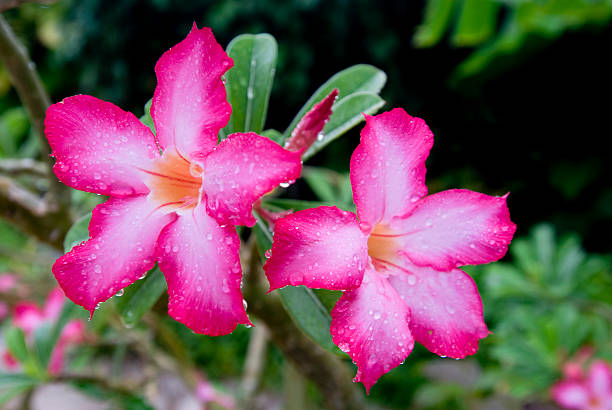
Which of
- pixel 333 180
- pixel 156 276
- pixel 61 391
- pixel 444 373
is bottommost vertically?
pixel 444 373

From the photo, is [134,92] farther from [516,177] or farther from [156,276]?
[156,276]

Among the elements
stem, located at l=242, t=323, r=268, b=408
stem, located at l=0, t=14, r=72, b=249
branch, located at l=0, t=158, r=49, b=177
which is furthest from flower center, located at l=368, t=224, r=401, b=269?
stem, located at l=242, t=323, r=268, b=408

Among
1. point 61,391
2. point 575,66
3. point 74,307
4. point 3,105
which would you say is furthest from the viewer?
point 3,105

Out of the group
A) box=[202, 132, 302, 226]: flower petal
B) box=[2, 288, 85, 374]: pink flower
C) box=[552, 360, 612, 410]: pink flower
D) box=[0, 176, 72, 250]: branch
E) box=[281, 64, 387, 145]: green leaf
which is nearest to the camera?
box=[202, 132, 302, 226]: flower petal

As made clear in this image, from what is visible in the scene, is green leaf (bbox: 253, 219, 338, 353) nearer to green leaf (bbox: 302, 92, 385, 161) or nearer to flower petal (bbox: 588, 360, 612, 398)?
green leaf (bbox: 302, 92, 385, 161)

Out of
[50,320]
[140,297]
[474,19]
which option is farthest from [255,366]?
[474,19]

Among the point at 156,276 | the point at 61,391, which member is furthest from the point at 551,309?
the point at 61,391
